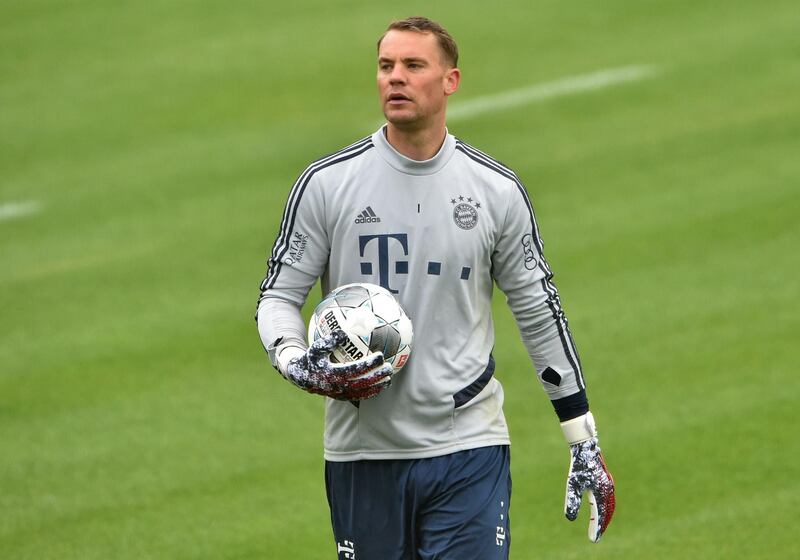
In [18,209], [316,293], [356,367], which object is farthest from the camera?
[18,209]

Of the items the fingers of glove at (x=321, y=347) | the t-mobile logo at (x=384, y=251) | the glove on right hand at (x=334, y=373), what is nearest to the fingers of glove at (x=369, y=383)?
the glove on right hand at (x=334, y=373)

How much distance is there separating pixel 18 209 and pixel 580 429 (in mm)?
9012

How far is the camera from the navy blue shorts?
5.73 meters

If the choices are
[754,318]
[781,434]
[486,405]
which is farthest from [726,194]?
[486,405]

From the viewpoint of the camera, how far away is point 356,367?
5.17 m

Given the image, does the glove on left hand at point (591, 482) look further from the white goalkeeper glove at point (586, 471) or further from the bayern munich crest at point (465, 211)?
the bayern munich crest at point (465, 211)

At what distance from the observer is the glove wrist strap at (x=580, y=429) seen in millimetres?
5957

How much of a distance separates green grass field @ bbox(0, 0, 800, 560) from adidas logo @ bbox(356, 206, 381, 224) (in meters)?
3.15

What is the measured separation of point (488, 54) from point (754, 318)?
688 centimetres

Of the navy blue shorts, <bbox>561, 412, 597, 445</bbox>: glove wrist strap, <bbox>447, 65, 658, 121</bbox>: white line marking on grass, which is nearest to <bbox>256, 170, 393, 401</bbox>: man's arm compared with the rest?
the navy blue shorts

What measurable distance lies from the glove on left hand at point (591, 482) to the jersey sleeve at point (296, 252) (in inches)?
50.9

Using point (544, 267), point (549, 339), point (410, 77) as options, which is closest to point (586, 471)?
point (549, 339)

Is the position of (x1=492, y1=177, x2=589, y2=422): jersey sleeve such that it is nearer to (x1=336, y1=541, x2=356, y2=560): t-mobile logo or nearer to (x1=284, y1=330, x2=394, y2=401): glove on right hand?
(x1=284, y1=330, x2=394, y2=401): glove on right hand

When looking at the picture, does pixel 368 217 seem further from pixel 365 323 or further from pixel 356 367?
pixel 356 367
